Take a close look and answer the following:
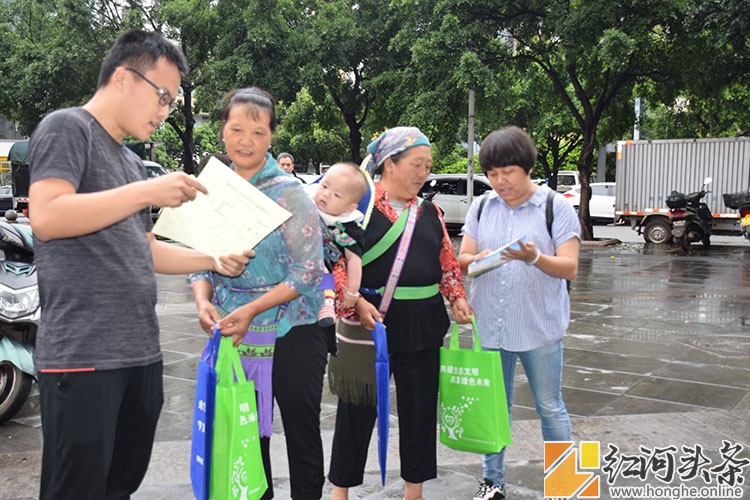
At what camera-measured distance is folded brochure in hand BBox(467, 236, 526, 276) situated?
3.13 m

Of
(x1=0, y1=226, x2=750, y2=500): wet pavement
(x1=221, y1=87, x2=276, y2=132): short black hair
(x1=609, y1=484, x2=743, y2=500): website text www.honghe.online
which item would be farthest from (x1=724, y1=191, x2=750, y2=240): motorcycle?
(x1=221, y1=87, x2=276, y2=132): short black hair

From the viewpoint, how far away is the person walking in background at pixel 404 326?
129 inches

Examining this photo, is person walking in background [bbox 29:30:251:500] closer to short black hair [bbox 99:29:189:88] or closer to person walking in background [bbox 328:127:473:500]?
short black hair [bbox 99:29:189:88]

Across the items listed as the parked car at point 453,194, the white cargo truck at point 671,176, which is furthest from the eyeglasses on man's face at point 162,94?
the parked car at point 453,194

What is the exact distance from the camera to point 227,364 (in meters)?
2.66

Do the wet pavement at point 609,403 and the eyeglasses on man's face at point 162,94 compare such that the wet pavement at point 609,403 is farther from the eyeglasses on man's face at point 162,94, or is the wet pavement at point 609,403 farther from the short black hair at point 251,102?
the eyeglasses on man's face at point 162,94

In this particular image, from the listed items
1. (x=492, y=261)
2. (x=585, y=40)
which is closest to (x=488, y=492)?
(x=492, y=261)

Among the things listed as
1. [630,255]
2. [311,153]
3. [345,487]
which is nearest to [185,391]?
[345,487]

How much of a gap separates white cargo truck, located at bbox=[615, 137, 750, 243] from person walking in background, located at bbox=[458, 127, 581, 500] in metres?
15.6

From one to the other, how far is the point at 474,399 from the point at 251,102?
5.12ft

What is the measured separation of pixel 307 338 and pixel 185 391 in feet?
9.46

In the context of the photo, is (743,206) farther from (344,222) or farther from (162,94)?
(162,94)

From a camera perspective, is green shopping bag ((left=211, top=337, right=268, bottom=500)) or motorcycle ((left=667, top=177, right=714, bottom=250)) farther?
motorcycle ((left=667, top=177, right=714, bottom=250))

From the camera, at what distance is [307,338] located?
9.48 feet
